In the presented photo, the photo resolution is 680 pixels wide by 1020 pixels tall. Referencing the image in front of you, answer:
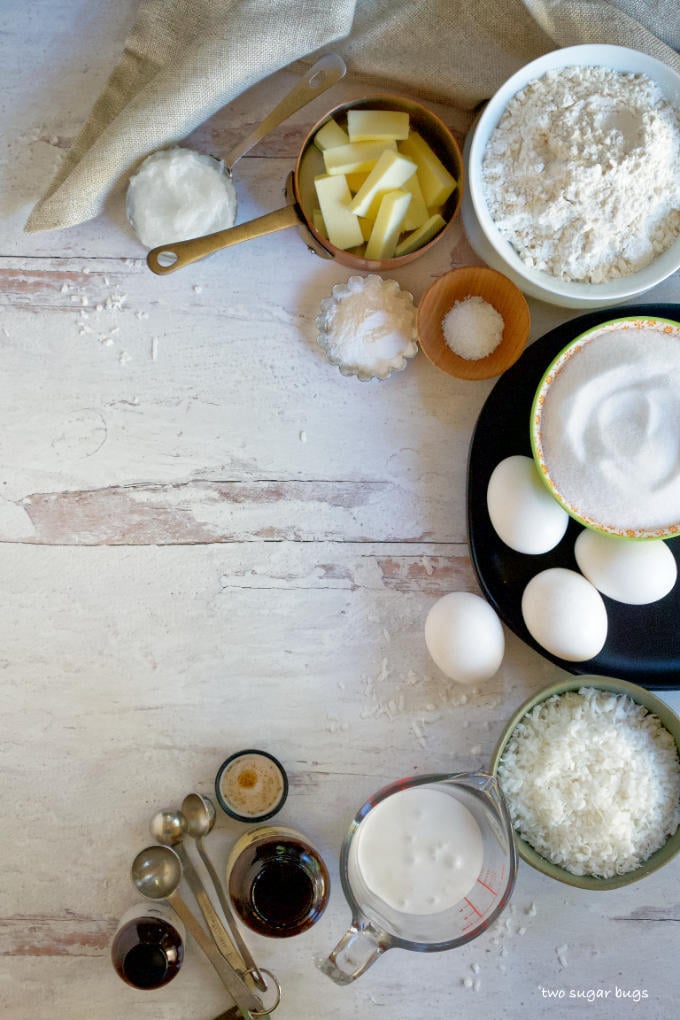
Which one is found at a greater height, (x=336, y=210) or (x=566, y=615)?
(x=336, y=210)

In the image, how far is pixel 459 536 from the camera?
3.51 feet

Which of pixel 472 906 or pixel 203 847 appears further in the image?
pixel 203 847

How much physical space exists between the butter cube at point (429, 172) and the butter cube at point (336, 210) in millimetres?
98

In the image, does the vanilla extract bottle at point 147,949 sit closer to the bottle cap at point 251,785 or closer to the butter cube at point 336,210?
the bottle cap at point 251,785

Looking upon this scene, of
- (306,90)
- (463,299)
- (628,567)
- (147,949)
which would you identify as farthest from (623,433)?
(147,949)

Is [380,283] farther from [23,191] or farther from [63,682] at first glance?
[63,682]

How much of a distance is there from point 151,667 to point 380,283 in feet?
1.97

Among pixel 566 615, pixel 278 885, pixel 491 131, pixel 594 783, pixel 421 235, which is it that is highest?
pixel 491 131

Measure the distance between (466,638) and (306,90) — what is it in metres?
0.73

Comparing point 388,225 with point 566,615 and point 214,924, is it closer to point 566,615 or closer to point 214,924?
point 566,615

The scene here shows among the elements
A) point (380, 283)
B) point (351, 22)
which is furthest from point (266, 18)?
point (380, 283)

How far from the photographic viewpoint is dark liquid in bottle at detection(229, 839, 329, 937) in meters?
0.96

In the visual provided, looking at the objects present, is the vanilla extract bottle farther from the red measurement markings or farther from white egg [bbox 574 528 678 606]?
white egg [bbox 574 528 678 606]

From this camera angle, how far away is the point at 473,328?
0.99 meters
